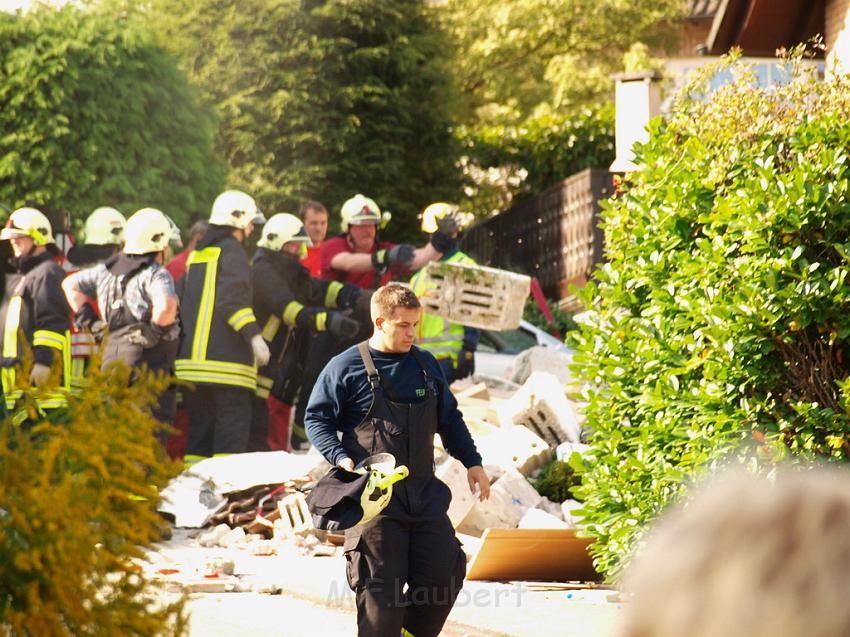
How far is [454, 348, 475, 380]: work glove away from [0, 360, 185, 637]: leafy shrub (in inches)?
359

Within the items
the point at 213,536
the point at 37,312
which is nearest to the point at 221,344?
the point at 37,312

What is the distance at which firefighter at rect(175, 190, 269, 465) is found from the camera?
11758mm

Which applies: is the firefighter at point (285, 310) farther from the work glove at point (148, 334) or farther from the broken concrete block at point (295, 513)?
the broken concrete block at point (295, 513)

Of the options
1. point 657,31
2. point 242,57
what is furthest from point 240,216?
point 657,31

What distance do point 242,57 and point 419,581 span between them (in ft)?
54.8

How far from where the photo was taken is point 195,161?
17.8 metres

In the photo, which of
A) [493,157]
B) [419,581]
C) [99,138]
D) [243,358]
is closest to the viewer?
[419,581]

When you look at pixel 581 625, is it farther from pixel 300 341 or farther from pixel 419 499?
pixel 300 341

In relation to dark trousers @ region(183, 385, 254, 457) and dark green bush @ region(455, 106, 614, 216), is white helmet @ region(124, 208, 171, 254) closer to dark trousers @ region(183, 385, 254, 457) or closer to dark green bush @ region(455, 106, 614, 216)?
dark trousers @ region(183, 385, 254, 457)

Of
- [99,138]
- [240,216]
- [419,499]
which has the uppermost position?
[99,138]

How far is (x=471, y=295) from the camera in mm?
12609

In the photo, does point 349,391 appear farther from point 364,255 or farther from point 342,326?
point 364,255

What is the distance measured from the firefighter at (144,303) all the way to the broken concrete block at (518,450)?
235 centimetres

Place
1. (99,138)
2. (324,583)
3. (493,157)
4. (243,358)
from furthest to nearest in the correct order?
(493,157), (99,138), (243,358), (324,583)
